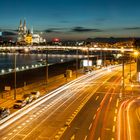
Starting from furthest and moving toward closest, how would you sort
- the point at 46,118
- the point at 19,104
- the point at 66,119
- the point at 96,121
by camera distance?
the point at 19,104
the point at 46,118
the point at 66,119
the point at 96,121

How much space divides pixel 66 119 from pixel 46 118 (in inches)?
99.4

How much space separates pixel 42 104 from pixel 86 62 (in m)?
63.4

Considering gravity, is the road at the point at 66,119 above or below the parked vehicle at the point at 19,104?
below

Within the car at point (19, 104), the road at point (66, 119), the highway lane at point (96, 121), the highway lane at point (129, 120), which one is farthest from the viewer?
the car at point (19, 104)

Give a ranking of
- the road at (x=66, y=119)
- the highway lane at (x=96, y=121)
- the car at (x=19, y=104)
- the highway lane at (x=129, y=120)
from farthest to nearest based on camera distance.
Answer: the car at (x=19, y=104)
the road at (x=66, y=119)
the highway lane at (x=129, y=120)
the highway lane at (x=96, y=121)

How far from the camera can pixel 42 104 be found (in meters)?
51.3

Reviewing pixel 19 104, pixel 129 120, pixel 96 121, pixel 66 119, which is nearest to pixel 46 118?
pixel 66 119

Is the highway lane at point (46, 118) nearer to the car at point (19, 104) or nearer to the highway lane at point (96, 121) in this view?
the highway lane at point (96, 121)

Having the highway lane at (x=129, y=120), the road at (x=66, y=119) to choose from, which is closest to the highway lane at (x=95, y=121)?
the road at (x=66, y=119)

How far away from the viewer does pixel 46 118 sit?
41.8 meters

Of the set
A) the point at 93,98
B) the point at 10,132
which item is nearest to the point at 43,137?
the point at 10,132

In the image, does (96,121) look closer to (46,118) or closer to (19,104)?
(46,118)

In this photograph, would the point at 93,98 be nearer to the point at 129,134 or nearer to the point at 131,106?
the point at 131,106

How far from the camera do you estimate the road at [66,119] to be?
34.0 m
